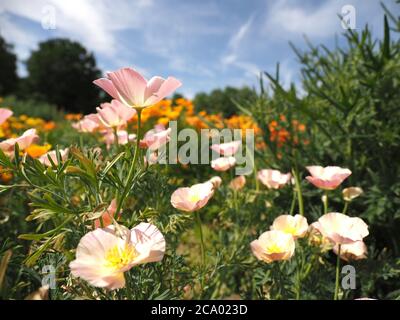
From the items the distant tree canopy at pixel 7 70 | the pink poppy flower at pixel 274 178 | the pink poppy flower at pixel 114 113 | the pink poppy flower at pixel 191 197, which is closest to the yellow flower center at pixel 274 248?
the pink poppy flower at pixel 191 197

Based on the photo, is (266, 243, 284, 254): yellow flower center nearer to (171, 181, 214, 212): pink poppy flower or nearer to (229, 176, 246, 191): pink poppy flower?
(171, 181, 214, 212): pink poppy flower

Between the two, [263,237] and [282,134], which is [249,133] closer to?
[282,134]

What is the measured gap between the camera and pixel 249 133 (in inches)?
43.4

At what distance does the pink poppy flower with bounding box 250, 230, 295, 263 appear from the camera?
577mm

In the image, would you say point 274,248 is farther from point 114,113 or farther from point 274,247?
point 114,113

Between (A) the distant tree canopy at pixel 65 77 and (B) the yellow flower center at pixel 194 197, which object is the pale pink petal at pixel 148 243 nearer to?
(B) the yellow flower center at pixel 194 197

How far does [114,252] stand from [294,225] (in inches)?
15.9

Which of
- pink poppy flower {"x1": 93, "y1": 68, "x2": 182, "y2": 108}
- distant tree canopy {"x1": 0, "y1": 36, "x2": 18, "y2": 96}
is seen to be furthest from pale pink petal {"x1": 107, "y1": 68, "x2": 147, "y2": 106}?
distant tree canopy {"x1": 0, "y1": 36, "x2": 18, "y2": 96}

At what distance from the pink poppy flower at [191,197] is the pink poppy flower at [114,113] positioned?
0.21 metres

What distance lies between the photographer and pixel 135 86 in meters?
0.47

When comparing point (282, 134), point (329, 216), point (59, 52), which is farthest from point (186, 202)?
point (59, 52)

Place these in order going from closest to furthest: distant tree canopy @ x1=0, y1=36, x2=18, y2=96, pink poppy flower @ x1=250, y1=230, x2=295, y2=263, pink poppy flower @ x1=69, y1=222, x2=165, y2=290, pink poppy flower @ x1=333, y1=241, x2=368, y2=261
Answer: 1. pink poppy flower @ x1=69, y1=222, x2=165, y2=290
2. pink poppy flower @ x1=250, y1=230, x2=295, y2=263
3. pink poppy flower @ x1=333, y1=241, x2=368, y2=261
4. distant tree canopy @ x1=0, y1=36, x2=18, y2=96

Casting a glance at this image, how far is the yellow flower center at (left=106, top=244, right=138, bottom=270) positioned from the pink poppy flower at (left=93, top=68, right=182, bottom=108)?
0.72 feet

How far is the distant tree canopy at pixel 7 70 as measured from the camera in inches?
681
